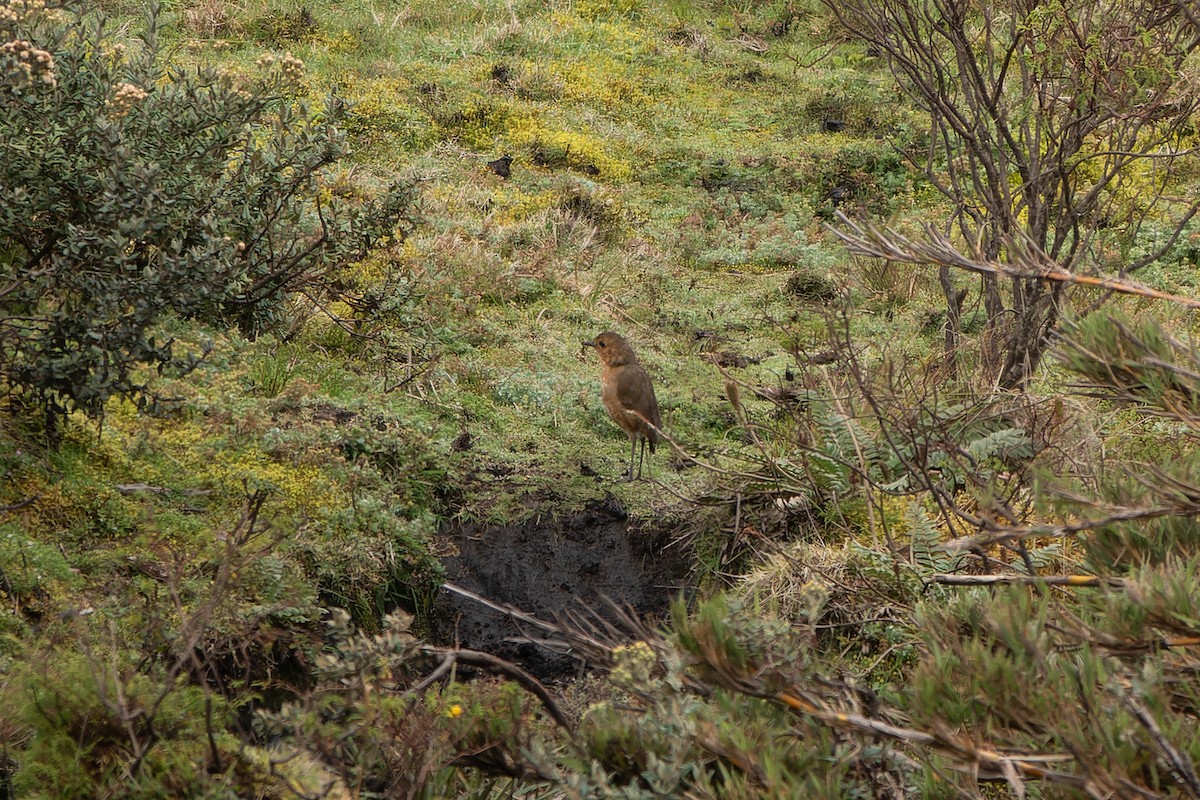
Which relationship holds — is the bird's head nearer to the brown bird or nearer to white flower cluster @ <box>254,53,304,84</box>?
the brown bird

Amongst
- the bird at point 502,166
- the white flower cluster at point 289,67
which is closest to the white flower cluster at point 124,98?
the white flower cluster at point 289,67

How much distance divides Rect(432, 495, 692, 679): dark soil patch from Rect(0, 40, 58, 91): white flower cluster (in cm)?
264

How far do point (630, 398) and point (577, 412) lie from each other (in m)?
0.62

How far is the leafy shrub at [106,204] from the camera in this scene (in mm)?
4281

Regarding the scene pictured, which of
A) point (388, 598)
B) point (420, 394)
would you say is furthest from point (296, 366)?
point (388, 598)

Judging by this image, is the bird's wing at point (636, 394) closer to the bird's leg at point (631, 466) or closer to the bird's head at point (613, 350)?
the bird's leg at point (631, 466)

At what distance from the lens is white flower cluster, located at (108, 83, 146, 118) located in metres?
4.27

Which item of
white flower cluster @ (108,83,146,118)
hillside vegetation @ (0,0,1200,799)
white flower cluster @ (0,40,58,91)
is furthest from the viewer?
white flower cluster @ (108,83,146,118)

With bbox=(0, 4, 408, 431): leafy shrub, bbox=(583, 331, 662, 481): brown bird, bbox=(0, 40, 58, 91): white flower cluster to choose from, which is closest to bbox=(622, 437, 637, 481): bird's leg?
bbox=(583, 331, 662, 481): brown bird

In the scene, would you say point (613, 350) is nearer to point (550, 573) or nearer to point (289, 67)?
point (550, 573)

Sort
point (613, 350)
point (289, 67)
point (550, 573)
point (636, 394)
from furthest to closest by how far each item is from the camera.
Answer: point (613, 350)
point (636, 394)
point (550, 573)
point (289, 67)

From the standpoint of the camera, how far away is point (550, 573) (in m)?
5.79

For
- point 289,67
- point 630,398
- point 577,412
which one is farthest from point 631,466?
point 289,67

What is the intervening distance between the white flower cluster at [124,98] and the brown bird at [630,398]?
→ 2.92m
